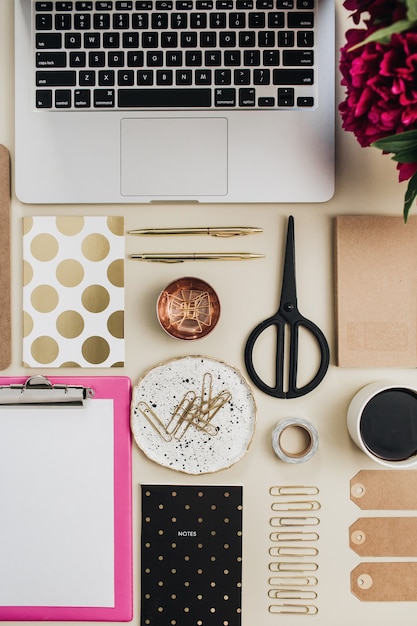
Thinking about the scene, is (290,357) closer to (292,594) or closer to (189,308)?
(189,308)

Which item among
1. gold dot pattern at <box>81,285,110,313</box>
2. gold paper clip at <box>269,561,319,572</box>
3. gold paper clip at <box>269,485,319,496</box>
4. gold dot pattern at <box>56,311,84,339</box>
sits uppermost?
gold dot pattern at <box>81,285,110,313</box>

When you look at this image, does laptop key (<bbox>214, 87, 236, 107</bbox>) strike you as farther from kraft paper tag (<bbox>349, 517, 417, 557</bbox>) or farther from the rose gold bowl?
kraft paper tag (<bbox>349, 517, 417, 557</bbox>)

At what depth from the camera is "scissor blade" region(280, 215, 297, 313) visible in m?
0.68

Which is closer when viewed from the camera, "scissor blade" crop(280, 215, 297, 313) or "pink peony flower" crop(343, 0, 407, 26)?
"pink peony flower" crop(343, 0, 407, 26)

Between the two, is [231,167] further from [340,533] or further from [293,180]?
[340,533]

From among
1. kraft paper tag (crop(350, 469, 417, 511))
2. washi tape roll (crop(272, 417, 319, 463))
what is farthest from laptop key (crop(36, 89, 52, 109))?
kraft paper tag (crop(350, 469, 417, 511))

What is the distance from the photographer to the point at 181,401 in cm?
69

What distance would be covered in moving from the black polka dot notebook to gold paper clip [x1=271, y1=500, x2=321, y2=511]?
47 mm

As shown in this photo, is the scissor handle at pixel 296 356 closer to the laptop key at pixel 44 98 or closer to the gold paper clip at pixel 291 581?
the gold paper clip at pixel 291 581

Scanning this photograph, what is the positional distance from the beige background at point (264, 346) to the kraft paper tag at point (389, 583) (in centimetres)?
1

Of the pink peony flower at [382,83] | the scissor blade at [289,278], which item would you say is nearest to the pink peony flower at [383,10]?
the pink peony flower at [382,83]

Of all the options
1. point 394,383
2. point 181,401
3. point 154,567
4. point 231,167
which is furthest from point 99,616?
point 231,167

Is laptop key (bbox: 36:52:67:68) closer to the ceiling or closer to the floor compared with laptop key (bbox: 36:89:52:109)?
closer to the ceiling

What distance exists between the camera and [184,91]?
2.18 ft
